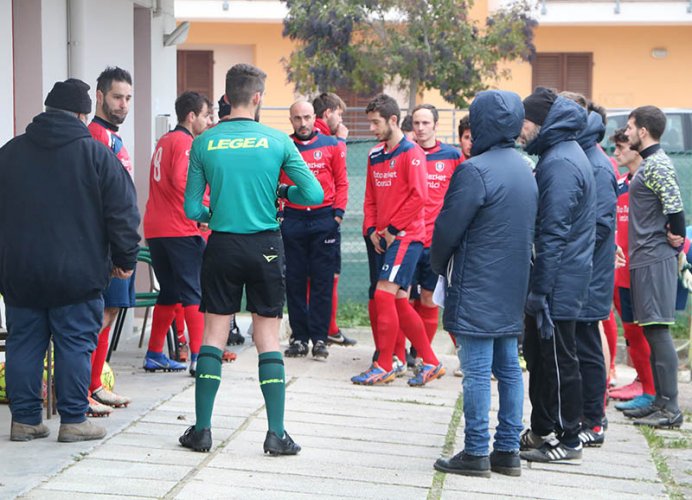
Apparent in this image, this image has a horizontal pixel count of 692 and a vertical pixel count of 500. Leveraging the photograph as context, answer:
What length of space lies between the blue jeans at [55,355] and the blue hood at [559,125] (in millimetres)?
2576

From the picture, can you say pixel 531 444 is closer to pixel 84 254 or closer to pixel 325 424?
pixel 325 424

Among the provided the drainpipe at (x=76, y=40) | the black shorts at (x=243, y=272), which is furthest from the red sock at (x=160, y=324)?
the black shorts at (x=243, y=272)

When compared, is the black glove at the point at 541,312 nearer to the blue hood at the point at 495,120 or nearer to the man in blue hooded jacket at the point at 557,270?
the man in blue hooded jacket at the point at 557,270

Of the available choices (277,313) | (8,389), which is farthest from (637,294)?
(8,389)

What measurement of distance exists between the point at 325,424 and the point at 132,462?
1.57 meters

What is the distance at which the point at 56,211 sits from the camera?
6215 mm

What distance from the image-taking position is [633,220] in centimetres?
798

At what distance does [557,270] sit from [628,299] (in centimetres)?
218

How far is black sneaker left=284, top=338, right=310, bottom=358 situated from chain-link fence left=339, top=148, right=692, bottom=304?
2.93m

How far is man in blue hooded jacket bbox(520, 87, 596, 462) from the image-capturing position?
20.3 ft

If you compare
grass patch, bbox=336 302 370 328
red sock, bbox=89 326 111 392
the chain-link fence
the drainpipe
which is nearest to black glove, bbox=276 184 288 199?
red sock, bbox=89 326 111 392

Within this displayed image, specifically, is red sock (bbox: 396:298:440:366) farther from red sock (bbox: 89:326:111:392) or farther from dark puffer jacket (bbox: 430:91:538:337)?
dark puffer jacket (bbox: 430:91:538:337)

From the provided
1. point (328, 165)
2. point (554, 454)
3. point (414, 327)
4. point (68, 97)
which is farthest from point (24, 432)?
point (328, 165)

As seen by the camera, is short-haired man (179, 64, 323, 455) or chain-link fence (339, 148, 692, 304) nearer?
short-haired man (179, 64, 323, 455)
